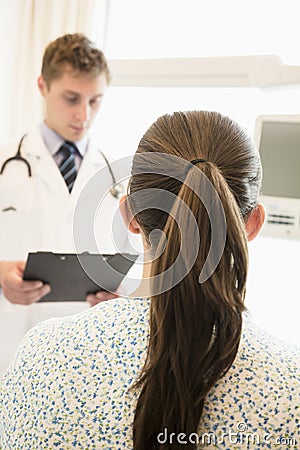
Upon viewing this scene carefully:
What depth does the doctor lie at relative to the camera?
164 centimetres

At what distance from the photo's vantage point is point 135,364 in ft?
2.21

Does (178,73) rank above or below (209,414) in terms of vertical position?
above

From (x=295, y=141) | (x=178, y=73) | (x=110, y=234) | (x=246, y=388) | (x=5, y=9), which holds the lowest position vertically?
(x=110, y=234)

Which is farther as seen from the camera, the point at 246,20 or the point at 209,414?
the point at 246,20

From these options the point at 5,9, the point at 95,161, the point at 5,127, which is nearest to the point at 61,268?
the point at 95,161

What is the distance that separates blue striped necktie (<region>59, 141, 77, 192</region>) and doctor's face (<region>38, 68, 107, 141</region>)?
0.08 feet

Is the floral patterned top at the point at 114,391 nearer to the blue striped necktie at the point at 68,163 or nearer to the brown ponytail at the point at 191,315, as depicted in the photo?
the brown ponytail at the point at 191,315

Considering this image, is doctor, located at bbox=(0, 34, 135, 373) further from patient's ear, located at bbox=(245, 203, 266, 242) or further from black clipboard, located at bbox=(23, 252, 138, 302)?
patient's ear, located at bbox=(245, 203, 266, 242)

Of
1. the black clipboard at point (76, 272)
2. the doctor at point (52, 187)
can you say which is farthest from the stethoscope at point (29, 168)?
the black clipboard at point (76, 272)

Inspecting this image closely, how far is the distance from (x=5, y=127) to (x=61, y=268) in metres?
1.27

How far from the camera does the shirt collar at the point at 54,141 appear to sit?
174cm

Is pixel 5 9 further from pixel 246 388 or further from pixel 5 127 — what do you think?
pixel 246 388

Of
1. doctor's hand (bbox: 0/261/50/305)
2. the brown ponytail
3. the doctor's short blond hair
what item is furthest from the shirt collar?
the brown ponytail

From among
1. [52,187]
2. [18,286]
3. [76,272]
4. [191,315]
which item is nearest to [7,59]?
[52,187]
